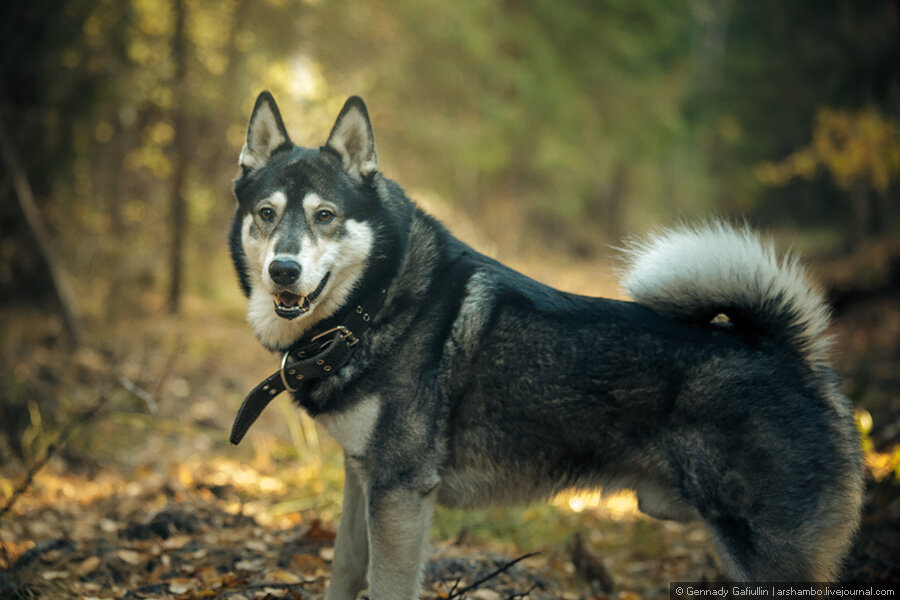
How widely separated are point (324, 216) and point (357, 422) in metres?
0.99

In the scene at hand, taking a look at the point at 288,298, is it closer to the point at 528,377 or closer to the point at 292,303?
the point at 292,303

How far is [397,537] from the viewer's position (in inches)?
110

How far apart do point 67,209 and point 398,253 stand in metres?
7.25

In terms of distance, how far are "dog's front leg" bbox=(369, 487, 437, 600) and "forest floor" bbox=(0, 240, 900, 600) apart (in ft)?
0.96

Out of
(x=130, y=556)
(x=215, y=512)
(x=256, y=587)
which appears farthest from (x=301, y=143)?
(x=256, y=587)

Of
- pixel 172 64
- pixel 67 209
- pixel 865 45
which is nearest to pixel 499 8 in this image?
pixel 865 45

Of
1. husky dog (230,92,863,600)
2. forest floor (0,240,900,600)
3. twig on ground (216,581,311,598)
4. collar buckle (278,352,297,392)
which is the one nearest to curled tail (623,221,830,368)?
husky dog (230,92,863,600)

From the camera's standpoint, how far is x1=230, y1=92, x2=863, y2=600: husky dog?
2611 millimetres

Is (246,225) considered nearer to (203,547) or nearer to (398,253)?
(398,253)

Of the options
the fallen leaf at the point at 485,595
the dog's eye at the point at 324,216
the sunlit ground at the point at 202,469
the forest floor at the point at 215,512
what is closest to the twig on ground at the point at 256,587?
the forest floor at the point at 215,512

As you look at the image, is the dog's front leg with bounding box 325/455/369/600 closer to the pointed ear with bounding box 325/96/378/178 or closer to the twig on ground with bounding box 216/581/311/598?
the twig on ground with bounding box 216/581/311/598

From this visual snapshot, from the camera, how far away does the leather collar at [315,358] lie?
2.89 m

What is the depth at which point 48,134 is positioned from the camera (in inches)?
299

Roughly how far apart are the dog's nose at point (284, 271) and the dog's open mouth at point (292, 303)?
0.30ft
